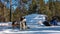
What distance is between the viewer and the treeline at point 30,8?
828cm

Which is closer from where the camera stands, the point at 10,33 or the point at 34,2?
the point at 10,33

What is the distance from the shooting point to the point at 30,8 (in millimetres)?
8375

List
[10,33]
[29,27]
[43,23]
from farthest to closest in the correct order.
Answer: [43,23]
[29,27]
[10,33]

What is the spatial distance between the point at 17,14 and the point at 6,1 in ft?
3.21

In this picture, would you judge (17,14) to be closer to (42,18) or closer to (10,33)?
(42,18)

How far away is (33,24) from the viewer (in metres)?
8.02

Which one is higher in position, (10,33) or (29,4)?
(29,4)

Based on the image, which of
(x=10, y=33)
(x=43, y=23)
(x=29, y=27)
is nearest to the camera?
(x=10, y=33)

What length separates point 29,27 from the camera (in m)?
7.58

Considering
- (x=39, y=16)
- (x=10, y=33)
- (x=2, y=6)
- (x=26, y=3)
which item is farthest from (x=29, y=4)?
(x=10, y=33)

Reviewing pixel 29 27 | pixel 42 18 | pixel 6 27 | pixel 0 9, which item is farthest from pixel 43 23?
pixel 0 9

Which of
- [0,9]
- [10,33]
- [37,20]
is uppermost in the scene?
[0,9]

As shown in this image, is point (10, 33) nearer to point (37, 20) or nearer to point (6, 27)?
point (6, 27)

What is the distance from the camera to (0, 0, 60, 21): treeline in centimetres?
828
